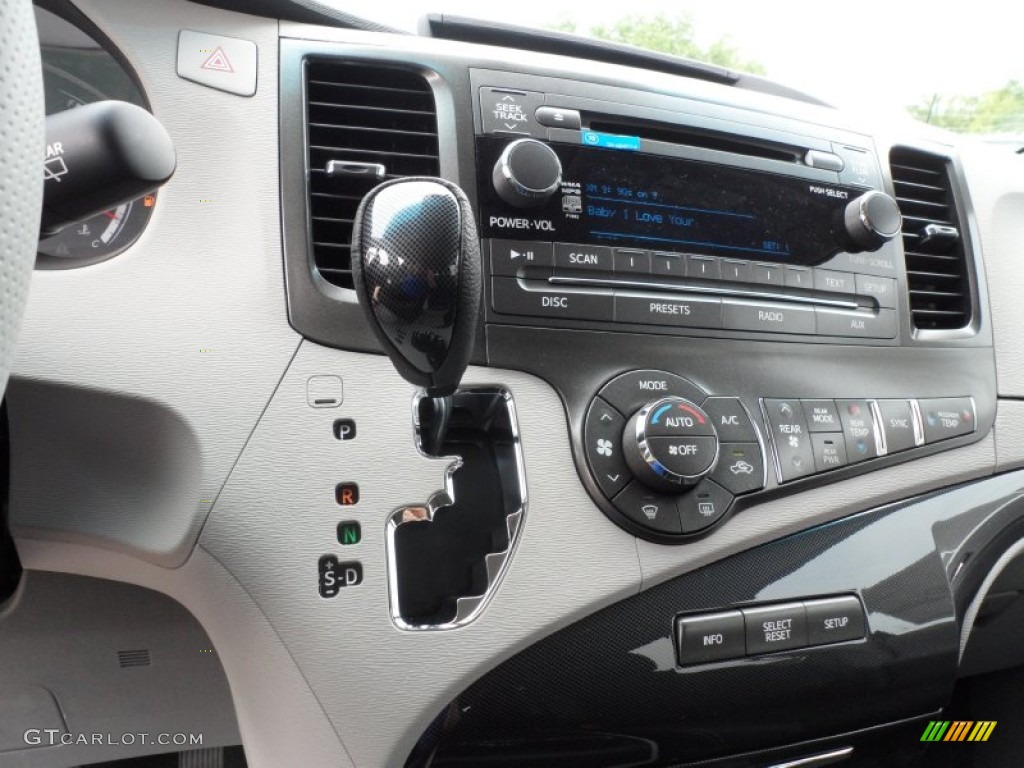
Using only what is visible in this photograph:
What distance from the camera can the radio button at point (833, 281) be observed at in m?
1.14

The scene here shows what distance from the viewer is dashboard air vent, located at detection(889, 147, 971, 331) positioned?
128 cm

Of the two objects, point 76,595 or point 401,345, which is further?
point 76,595

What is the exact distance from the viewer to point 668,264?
3.43ft

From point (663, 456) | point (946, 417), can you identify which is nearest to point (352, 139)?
point (663, 456)

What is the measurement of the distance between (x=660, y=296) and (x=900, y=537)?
43cm

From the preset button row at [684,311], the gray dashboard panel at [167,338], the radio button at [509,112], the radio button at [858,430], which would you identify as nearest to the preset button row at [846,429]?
the radio button at [858,430]

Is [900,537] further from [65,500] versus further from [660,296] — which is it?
[65,500]

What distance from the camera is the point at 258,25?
97 centimetres

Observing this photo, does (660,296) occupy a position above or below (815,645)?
above

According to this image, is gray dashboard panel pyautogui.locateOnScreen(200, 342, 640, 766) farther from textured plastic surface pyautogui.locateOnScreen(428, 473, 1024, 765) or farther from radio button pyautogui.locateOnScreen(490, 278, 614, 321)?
radio button pyautogui.locateOnScreen(490, 278, 614, 321)

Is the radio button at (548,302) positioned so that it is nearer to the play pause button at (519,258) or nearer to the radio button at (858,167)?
the play pause button at (519,258)

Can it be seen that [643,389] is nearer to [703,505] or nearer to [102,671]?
[703,505]

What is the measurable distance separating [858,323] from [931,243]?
0.80 ft

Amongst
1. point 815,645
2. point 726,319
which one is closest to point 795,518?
point 815,645
